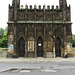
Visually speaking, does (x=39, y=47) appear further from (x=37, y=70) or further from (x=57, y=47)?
Answer: (x=37, y=70)

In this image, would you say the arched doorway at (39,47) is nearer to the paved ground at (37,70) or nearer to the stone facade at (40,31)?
the stone facade at (40,31)

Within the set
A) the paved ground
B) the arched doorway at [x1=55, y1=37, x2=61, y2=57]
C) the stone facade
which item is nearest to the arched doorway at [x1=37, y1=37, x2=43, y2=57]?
the stone facade

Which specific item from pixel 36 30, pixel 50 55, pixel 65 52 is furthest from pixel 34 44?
pixel 65 52

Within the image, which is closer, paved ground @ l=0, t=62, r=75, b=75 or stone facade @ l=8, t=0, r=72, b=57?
paved ground @ l=0, t=62, r=75, b=75

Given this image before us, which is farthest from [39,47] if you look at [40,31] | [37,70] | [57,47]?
[37,70]

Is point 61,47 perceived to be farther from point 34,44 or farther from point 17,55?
point 17,55

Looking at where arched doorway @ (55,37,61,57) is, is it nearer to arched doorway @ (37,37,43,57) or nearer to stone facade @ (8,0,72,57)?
stone facade @ (8,0,72,57)

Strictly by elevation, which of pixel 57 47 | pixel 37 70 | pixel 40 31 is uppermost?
pixel 40 31

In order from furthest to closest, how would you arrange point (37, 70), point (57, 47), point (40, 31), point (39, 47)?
point (57, 47) → point (39, 47) → point (40, 31) → point (37, 70)

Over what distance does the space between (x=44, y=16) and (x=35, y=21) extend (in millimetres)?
1833

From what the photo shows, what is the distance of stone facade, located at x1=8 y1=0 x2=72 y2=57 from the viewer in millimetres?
12594

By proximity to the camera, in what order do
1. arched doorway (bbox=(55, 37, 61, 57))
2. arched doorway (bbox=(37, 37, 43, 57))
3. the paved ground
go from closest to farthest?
the paved ground, arched doorway (bbox=(37, 37, 43, 57)), arched doorway (bbox=(55, 37, 61, 57))

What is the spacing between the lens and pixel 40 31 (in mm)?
12844

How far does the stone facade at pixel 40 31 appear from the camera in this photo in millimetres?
12594
